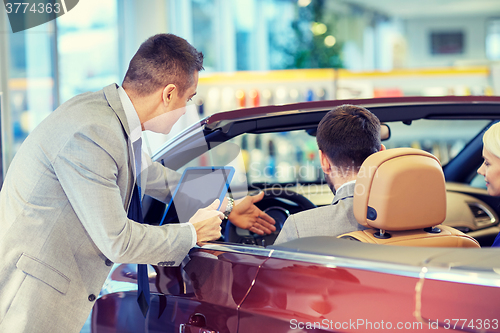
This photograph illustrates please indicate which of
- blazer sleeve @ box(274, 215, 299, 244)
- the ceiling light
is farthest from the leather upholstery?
the ceiling light

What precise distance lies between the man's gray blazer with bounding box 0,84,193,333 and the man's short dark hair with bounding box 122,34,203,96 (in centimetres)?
9

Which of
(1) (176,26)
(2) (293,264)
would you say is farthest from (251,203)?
(1) (176,26)

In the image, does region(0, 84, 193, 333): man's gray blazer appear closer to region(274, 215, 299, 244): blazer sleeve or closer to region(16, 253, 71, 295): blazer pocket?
region(16, 253, 71, 295): blazer pocket

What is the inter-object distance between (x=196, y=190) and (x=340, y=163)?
548 mm

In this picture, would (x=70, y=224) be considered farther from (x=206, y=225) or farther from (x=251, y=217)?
(x=251, y=217)

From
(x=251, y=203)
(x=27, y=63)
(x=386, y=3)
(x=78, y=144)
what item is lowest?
(x=251, y=203)

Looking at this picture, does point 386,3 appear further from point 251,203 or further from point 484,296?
point 484,296

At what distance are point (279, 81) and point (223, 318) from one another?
191 inches

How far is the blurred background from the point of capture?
4.67m

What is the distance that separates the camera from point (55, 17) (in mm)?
4754

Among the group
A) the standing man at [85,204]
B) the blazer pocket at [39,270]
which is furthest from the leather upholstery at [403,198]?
the blazer pocket at [39,270]

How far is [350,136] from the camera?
156cm

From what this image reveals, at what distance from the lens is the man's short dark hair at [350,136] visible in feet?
5.12

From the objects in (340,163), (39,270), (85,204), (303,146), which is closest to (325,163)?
(340,163)
